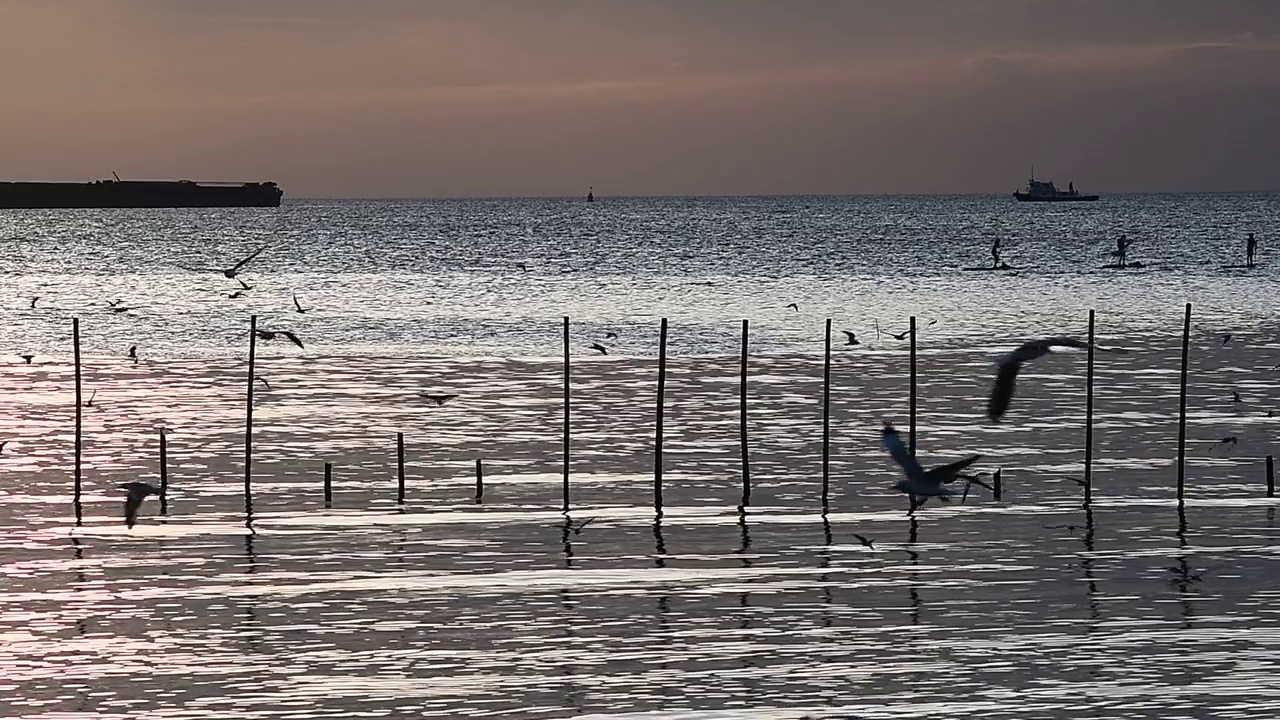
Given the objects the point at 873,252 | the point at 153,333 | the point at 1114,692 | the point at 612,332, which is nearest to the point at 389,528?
the point at 1114,692

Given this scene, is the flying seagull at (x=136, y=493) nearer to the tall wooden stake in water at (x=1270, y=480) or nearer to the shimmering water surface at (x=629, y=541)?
the shimmering water surface at (x=629, y=541)

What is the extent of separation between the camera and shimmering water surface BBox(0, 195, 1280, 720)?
21.7 m

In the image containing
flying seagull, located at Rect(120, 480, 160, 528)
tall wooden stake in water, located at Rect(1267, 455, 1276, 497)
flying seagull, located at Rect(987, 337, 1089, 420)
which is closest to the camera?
flying seagull, located at Rect(987, 337, 1089, 420)

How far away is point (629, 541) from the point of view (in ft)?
98.3

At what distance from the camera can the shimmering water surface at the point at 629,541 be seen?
21719 millimetres

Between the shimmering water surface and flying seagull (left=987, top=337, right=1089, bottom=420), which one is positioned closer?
Result: flying seagull (left=987, top=337, right=1089, bottom=420)

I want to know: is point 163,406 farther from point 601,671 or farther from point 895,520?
point 601,671

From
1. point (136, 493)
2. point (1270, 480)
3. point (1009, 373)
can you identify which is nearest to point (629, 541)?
point (136, 493)

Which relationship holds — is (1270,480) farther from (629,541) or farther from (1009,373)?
(1009,373)

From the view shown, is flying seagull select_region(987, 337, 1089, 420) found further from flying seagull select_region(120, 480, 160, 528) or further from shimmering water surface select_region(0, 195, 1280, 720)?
flying seagull select_region(120, 480, 160, 528)

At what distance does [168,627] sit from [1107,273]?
10011cm

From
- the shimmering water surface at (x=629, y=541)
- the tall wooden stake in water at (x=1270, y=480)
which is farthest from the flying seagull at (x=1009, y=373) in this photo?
the tall wooden stake in water at (x=1270, y=480)

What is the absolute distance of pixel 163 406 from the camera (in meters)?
49.6

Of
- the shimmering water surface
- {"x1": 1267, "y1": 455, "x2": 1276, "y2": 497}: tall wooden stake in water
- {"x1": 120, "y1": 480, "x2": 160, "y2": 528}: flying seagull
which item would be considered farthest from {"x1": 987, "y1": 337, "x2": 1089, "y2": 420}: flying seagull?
{"x1": 1267, "y1": 455, "x2": 1276, "y2": 497}: tall wooden stake in water
